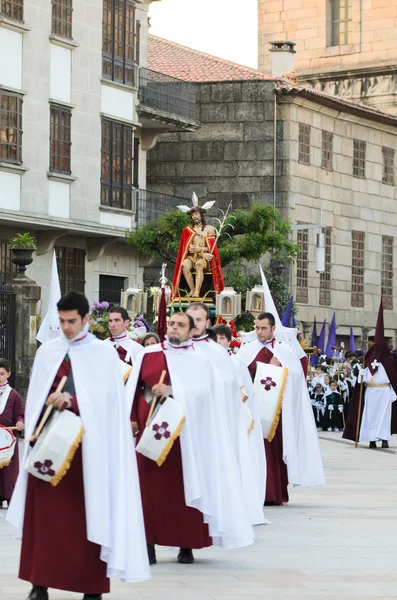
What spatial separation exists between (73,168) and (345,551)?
893 inches

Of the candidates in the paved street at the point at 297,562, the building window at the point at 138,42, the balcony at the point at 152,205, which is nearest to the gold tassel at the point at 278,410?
the paved street at the point at 297,562

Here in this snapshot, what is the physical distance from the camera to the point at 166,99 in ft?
128

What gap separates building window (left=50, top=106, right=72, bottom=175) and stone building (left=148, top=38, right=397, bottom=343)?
911 centimetres

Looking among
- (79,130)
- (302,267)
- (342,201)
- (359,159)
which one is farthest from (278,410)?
(359,159)

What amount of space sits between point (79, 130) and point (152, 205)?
4.38 m

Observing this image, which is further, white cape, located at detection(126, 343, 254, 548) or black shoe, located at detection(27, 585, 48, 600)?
white cape, located at detection(126, 343, 254, 548)

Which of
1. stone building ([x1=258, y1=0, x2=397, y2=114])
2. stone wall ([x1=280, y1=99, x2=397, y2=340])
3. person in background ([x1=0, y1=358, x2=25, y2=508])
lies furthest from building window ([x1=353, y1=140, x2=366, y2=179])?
person in background ([x1=0, y1=358, x2=25, y2=508])

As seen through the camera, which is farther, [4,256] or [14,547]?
[4,256]

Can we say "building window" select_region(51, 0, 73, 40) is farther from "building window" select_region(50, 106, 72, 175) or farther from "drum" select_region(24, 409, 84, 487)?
"drum" select_region(24, 409, 84, 487)

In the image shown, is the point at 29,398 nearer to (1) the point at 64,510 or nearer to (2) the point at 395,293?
(1) the point at 64,510

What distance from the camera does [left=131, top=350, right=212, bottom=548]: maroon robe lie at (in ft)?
38.3

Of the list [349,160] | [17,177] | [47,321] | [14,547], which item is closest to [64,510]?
[14,547]

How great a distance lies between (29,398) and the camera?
392 inches

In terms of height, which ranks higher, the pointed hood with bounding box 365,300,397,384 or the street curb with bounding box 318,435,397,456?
the pointed hood with bounding box 365,300,397,384
